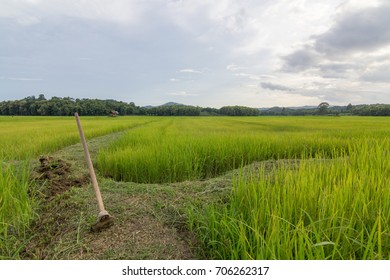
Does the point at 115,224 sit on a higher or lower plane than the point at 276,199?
lower

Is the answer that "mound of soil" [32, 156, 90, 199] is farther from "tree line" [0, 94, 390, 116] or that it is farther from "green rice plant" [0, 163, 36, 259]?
"tree line" [0, 94, 390, 116]

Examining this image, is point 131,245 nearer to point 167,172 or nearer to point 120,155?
point 167,172

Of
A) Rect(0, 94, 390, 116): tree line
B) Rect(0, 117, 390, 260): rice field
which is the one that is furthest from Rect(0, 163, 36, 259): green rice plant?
Rect(0, 94, 390, 116): tree line

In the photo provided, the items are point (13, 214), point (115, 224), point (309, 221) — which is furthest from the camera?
point (13, 214)

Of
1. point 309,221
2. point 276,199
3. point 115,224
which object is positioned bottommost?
point 115,224

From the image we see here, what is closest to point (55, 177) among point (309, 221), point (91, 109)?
point (309, 221)

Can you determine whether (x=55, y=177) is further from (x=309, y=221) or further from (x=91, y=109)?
(x=91, y=109)

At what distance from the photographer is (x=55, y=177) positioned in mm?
3086

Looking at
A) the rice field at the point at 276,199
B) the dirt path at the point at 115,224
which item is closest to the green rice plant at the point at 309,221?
the rice field at the point at 276,199

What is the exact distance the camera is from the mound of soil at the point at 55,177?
111 inches

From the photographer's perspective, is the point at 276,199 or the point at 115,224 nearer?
the point at 276,199

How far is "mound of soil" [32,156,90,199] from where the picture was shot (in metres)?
2.82

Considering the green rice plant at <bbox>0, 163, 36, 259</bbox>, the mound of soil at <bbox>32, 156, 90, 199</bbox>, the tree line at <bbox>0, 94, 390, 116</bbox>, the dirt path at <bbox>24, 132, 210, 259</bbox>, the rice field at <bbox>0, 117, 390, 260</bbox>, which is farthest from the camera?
the tree line at <bbox>0, 94, 390, 116</bbox>

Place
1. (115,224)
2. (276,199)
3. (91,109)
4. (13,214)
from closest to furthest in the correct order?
(276,199) < (115,224) < (13,214) < (91,109)
